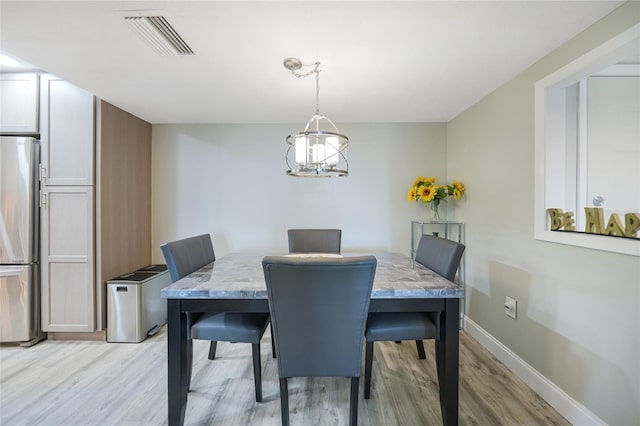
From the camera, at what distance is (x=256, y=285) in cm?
138

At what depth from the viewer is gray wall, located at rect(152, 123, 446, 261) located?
309cm

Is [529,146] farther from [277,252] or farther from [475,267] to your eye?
[277,252]

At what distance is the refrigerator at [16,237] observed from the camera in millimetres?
2242

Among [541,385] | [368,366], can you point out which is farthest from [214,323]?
[541,385]

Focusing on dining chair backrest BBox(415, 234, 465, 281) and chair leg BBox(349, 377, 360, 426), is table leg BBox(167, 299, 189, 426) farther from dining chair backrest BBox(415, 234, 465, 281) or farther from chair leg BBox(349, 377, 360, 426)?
dining chair backrest BBox(415, 234, 465, 281)

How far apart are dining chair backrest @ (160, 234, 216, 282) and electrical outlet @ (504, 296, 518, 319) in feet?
7.67

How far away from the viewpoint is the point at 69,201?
2334 mm

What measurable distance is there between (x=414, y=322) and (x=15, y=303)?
10.8 ft

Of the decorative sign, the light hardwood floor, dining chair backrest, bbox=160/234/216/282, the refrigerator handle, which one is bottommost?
the light hardwood floor

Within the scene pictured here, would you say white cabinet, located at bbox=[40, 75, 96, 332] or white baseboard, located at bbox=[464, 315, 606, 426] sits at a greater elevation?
white cabinet, located at bbox=[40, 75, 96, 332]

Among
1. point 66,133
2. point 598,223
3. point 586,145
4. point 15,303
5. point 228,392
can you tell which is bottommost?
point 228,392

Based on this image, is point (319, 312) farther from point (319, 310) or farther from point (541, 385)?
point (541, 385)

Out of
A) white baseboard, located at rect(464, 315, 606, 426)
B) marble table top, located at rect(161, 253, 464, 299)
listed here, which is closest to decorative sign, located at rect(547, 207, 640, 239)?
marble table top, located at rect(161, 253, 464, 299)

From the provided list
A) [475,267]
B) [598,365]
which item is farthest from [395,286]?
[475,267]
